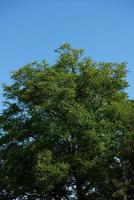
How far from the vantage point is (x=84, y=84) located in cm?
5231

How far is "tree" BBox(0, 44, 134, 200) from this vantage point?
155 ft

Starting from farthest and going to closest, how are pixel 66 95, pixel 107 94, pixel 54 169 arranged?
pixel 107 94 < pixel 66 95 < pixel 54 169

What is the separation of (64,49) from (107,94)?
6614mm

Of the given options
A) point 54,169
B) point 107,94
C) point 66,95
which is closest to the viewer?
point 54,169

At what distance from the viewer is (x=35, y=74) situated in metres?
52.5

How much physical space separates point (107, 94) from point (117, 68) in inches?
126

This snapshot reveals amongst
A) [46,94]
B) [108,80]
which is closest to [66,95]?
[46,94]

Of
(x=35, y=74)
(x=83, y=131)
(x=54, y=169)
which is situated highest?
(x=35, y=74)

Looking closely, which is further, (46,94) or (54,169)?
(46,94)

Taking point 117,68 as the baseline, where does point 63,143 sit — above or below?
below

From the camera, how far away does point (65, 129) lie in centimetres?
4894

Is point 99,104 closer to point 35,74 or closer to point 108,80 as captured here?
point 108,80

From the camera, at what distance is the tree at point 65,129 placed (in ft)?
155

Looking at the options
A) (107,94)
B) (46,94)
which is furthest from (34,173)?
(107,94)
